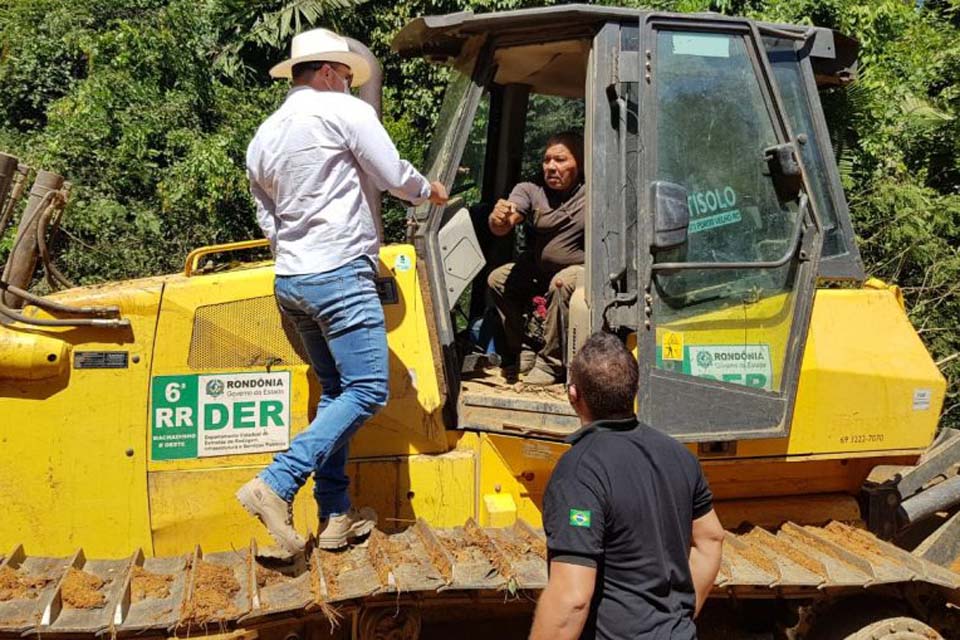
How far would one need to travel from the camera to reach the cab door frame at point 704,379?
12.8 feet

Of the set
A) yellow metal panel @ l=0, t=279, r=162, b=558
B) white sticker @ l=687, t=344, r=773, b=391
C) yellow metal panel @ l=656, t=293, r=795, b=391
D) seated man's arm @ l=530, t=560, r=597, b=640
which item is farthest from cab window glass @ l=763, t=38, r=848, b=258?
yellow metal panel @ l=0, t=279, r=162, b=558

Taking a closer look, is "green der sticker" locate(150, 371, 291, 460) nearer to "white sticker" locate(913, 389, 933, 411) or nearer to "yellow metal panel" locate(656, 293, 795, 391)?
"yellow metal panel" locate(656, 293, 795, 391)

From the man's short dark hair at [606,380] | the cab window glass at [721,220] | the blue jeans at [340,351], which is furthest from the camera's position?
the cab window glass at [721,220]

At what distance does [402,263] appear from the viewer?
4125mm

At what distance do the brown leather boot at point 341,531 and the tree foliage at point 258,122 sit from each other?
464 centimetres

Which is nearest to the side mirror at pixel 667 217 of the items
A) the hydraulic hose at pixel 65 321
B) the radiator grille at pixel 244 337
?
the radiator grille at pixel 244 337

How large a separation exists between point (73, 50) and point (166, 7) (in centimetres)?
116

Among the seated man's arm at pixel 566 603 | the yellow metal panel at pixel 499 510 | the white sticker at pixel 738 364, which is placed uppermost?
the white sticker at pixel 738 364

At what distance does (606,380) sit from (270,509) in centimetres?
141

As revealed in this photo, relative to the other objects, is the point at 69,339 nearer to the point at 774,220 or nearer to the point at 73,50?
the point at 774,220

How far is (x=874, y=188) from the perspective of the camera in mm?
8594

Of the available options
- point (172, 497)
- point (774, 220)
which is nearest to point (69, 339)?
point (172, 497)

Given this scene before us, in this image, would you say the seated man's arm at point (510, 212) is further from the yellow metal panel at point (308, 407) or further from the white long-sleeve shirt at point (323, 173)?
the white long-sleeve shirt at point (323, 173)

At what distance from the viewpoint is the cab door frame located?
3.89 m
